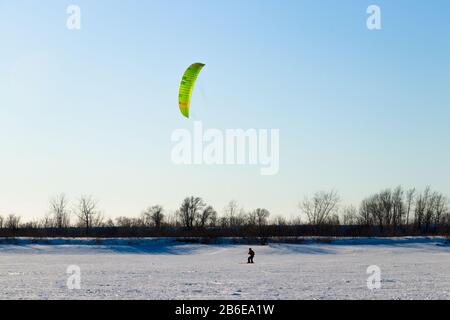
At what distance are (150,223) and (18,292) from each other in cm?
8860

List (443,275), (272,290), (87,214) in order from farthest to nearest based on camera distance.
Result: (87,214) → (443,275) → (272,290)

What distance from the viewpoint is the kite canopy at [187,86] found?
24375mm

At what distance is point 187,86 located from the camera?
80.9ft

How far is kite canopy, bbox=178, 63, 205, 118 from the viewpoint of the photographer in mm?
24375
